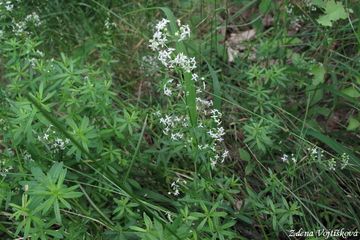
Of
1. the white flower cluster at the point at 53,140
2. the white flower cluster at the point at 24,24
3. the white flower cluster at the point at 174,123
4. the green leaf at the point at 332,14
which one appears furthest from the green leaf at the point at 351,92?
the white flower cluster at the point at 24,24

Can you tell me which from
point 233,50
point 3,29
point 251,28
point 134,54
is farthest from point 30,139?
point 251,28

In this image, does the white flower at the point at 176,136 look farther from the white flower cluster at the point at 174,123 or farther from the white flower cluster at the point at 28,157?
the white flower cluster at the point at 28,157

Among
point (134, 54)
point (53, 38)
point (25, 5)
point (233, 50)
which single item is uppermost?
point (25, 5)

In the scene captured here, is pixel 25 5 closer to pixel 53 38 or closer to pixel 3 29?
pixel 53 38

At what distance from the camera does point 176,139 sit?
7.50 feet

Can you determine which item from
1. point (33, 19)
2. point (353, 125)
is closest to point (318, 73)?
point (353, 125)

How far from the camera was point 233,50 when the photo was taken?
363 centimetres

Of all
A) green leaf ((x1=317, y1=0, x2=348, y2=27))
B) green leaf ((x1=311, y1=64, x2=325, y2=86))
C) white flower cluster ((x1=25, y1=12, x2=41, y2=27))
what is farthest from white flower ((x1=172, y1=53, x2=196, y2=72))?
white flower cluster ((x1=25, y1=12, x2=41, y2=27))

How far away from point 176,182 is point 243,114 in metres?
0.67

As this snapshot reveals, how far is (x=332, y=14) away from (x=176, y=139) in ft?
3.23

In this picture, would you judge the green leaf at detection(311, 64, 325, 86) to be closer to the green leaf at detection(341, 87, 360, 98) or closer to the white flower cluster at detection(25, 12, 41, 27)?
the green leaf at detection(341, 87, 360, 98)

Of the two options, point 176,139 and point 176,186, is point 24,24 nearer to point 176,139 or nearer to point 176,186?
point 176,139

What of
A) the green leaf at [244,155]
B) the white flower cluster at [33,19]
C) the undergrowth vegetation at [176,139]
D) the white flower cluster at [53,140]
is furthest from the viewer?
the white flower cluster at [33,19]

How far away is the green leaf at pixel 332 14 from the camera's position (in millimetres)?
2461
